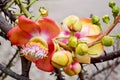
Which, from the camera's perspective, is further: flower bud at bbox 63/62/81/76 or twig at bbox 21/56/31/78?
twig at bbox 21/56/31/78

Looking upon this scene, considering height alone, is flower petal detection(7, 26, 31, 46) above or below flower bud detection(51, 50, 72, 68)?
above

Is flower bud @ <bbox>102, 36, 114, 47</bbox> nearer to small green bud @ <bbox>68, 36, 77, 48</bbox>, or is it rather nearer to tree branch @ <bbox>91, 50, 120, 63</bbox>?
small green bud @ <bbox>68, 36, 77, 48</bbox>

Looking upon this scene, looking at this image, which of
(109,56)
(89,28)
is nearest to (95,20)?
(89,28)

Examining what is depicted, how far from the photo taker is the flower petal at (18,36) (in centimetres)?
49

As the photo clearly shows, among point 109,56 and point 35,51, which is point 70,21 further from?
point 109,56

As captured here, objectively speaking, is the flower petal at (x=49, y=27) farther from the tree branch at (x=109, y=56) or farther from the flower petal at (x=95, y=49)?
the tree branch at (x=109, y=56)

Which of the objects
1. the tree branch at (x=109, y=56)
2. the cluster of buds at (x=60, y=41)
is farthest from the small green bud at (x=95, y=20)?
the tree branch at (x=109, y=56)

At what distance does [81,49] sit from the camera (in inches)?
17.3

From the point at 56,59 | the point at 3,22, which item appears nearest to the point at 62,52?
the point at 56,59

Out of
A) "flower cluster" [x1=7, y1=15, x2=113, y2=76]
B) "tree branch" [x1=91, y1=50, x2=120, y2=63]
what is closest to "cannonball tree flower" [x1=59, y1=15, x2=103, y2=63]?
"flower cluster" [x1=7, y1=15, x2=113, y2=76]

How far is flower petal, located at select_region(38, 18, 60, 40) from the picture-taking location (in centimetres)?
47

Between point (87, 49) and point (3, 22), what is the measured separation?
0.74 feet

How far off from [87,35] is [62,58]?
0.25ft

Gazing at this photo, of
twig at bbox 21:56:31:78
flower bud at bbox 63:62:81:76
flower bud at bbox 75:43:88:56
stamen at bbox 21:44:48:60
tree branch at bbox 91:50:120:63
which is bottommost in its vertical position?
twig at bbox 21:56:31:78
